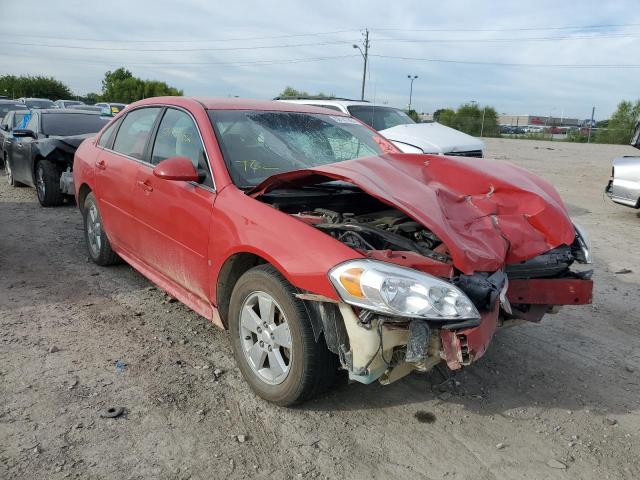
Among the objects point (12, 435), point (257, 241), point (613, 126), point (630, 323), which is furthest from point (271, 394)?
point (613, 126)

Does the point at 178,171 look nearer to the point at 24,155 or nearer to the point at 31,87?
the point at 24,155

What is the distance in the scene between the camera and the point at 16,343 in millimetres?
3639

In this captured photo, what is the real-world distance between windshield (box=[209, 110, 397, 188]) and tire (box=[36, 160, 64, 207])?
5.58m

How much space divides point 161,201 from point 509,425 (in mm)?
2662

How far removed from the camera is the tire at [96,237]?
16.8 ft

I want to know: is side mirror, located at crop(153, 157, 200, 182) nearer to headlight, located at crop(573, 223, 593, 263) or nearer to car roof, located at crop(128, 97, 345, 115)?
car roof, located at crop(128, 97, 345, 115)

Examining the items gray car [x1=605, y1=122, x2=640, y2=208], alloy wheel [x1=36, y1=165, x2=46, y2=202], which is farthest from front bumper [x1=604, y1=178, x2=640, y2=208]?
alloy wheel [x1=36, y1=165, x2=46, y2=202]

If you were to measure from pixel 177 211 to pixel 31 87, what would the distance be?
267 feet

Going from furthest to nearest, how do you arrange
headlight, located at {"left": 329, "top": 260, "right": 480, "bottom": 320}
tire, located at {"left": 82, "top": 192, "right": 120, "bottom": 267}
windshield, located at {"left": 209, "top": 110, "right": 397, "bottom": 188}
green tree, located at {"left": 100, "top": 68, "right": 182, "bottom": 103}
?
green tree, located at {"left": 100, "top": 68, "right": 182, "bottom": 103}, tire, located at {"left": 82, "top": 192, "right": 120, "bottom": 267}, windshield, located at {"left": 209, "top": 110, "right": 397, "bottom": 188}, headlight, located at {"left": 329, "top": 260, "right": 480, "bottom": 320}

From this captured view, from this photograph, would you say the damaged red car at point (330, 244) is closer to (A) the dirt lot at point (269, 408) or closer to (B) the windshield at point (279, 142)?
(B) the windshield at point (279, 142)

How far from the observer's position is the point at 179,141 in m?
3.87

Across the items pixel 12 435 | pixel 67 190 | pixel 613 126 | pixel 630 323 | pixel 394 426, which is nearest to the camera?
pixel 12 435

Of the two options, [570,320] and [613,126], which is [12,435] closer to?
[570,320]

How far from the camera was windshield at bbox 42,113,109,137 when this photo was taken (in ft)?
29.2
